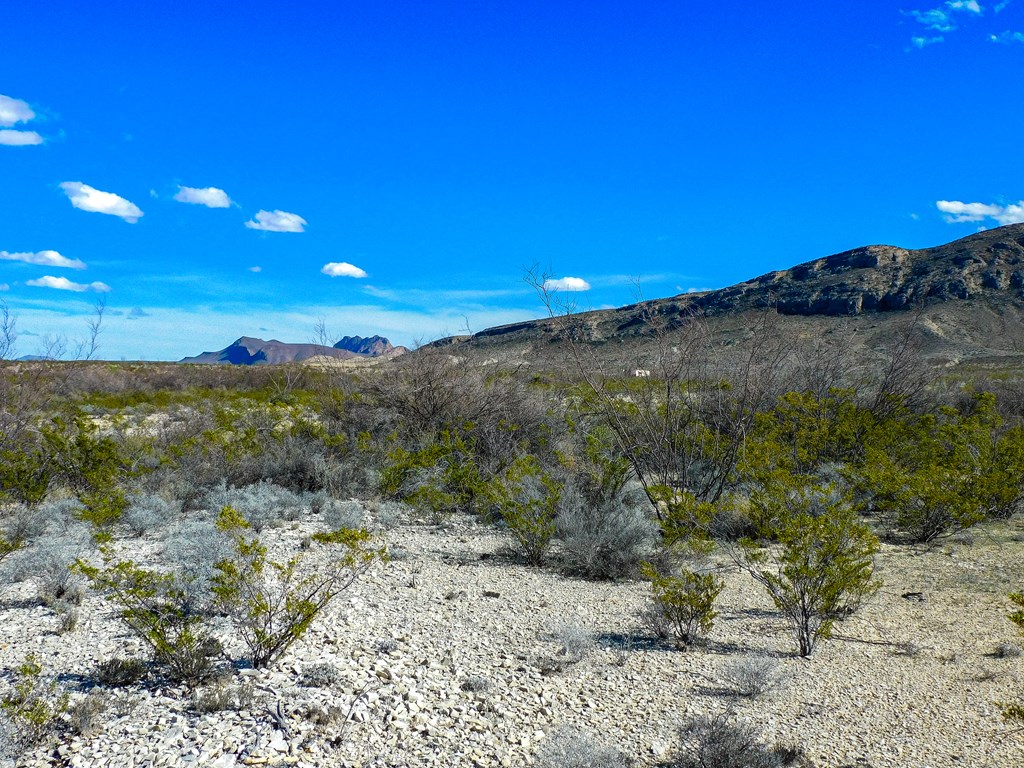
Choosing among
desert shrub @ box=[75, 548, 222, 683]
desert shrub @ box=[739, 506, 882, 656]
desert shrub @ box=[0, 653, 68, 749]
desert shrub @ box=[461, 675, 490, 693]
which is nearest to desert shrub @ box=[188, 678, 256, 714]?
desert shrub @ box=[75, 548, 222, 683]

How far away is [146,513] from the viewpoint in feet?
30.3

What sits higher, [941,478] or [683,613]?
[941,478]

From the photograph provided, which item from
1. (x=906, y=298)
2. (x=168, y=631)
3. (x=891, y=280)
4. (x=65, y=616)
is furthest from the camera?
(x=891, y=280)

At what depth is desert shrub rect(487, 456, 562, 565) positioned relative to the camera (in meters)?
8.71

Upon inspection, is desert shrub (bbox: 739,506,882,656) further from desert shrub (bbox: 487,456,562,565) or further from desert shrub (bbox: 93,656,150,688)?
desert shrub (bbox: 93,656,150,688)

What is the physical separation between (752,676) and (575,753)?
164 centimetres

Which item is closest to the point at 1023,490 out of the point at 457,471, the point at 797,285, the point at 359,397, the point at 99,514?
the point at 457,471

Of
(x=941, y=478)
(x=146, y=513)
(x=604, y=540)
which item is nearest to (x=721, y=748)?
(x=604, y=540)

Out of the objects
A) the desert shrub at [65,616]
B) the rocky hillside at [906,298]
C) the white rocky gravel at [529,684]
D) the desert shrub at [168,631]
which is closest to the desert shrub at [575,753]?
the white rocky gravel at [529,684]

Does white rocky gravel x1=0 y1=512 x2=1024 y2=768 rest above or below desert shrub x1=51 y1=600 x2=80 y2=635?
below

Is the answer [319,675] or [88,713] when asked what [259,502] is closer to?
[319,675]

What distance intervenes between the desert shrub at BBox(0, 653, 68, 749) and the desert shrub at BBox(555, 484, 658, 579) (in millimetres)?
5250

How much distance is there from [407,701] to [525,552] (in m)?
4.25

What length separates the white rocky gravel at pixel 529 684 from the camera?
164 inches
